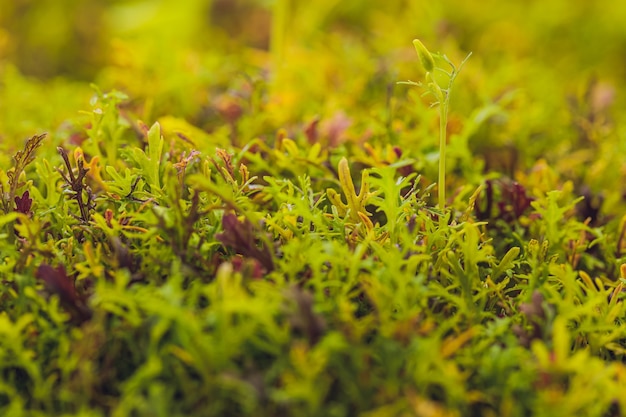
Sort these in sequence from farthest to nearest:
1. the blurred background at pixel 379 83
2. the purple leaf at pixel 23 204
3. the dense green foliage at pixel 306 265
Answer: the blurred background at pixel 379 83 → the purple leaf at pixel 23 204 → the dense green foliage at pixel 306 265

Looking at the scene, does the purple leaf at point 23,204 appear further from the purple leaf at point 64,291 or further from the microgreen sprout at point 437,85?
the microgreen sprout at point 437,85

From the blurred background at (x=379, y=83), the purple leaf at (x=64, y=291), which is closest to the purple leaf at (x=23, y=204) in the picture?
the purple leaf at (x=64, y=291)

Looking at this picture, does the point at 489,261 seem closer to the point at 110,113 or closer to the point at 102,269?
the point at 102,269

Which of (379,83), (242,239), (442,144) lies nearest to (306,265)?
(242,239)

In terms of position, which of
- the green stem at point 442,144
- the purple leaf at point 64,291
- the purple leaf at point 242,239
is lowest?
the purple leaf at point 64,291

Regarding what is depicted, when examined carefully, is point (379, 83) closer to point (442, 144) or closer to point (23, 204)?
point (442, 144)

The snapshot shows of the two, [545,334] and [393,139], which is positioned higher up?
[393,139]

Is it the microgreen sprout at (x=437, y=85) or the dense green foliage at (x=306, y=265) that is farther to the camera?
the microgreen sprout at (x=437, y=85)

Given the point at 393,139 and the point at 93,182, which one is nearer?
the point at 93,182

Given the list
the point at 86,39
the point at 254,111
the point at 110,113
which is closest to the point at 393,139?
the point at 254,111
